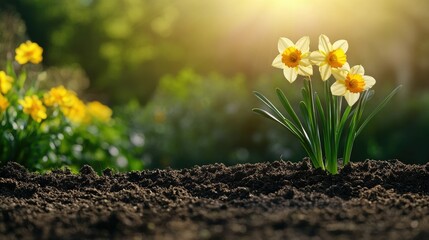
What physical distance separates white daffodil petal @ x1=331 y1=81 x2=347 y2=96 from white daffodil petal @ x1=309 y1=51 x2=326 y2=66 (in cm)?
14

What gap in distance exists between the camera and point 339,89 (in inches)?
149

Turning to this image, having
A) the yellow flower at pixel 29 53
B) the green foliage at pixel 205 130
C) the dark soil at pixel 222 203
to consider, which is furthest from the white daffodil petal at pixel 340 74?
the green foliage at pixel 205 130

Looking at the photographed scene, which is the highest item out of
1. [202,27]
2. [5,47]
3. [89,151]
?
[202,27]

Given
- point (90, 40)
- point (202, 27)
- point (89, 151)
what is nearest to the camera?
point (89, 151)

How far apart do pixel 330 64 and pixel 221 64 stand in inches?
541

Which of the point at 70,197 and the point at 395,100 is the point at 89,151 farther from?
the point at 395,100

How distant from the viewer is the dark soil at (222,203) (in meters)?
2.53

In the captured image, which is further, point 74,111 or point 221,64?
point 221,64

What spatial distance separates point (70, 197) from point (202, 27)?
15.9m

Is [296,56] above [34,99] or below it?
below

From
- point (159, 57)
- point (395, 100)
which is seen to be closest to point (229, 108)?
point (395, 100)

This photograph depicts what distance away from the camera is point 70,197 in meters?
3.57

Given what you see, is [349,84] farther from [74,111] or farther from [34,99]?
[74,111]

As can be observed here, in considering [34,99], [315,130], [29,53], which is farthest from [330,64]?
[29,53]
